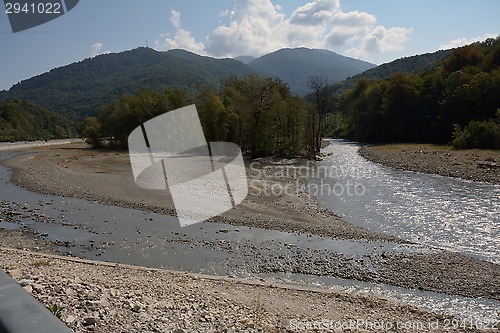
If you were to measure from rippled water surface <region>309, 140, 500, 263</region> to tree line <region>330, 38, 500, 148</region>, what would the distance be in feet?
66.6

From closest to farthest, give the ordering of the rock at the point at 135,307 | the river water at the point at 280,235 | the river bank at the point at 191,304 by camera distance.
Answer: the river bank at the point at 191,304
the rock at the point at 135,307
the river water at the point at 280,235

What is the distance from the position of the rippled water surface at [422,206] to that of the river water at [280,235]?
0.04m

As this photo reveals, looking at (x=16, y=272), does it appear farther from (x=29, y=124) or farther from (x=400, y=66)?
(x=400, y=66)

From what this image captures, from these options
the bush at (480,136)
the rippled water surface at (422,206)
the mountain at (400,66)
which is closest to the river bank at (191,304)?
the rippled water surface at (422,206)

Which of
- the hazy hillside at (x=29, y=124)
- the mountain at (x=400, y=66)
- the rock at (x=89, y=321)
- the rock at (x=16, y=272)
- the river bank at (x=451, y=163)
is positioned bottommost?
the river bank at (x=451, y=163)

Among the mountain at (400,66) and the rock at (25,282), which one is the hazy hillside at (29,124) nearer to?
the mountain at (400,66)

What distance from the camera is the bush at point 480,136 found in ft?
124

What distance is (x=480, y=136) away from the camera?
Answer: 39.7m

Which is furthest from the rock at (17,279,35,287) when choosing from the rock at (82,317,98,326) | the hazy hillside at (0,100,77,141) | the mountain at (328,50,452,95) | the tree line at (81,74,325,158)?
the mountain at (328,50,452,95)

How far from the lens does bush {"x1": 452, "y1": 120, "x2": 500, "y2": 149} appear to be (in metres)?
37.9

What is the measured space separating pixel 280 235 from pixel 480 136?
1421 inches

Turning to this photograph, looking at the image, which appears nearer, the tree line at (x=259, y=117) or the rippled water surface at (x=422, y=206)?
the rippled water surface at (x=422, y=206)

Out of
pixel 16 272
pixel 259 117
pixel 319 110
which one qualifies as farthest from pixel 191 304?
pixel 319 110

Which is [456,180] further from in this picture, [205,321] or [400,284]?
[205,321]
